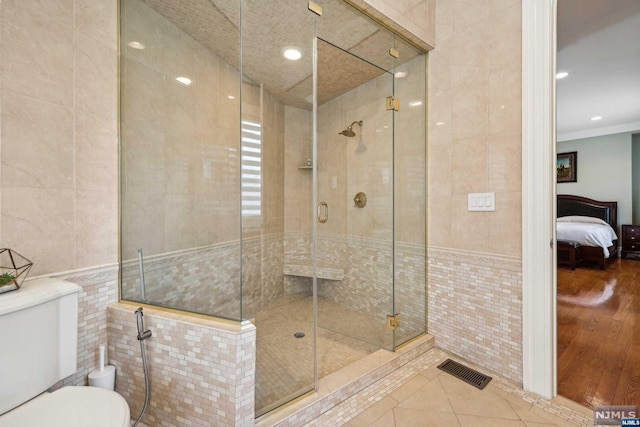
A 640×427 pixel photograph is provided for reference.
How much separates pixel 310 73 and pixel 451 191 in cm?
128

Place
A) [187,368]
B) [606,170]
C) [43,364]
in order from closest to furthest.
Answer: [43,364] < [187,368] < [606,170]

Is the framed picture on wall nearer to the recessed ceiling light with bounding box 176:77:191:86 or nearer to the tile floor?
the tile floor

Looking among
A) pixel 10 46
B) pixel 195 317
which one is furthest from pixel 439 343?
pixel 10 46

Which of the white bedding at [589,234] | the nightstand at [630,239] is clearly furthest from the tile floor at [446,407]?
the nightstand at [630,239]

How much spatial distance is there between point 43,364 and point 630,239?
8.07 metres

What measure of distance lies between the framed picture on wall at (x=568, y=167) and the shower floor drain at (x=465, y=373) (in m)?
6.53

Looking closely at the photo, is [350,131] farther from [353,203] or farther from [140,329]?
[140,329]

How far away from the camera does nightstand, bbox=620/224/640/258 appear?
5172mm

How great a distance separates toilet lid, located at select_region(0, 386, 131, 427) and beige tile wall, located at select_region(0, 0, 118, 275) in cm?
54

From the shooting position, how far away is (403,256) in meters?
2.16

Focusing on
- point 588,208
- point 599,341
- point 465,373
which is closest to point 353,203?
point 465,373

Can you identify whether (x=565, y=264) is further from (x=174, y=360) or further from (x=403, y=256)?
(x=174, y=360)

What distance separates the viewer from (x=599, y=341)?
7.18ft

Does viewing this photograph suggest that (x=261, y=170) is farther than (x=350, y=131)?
No
